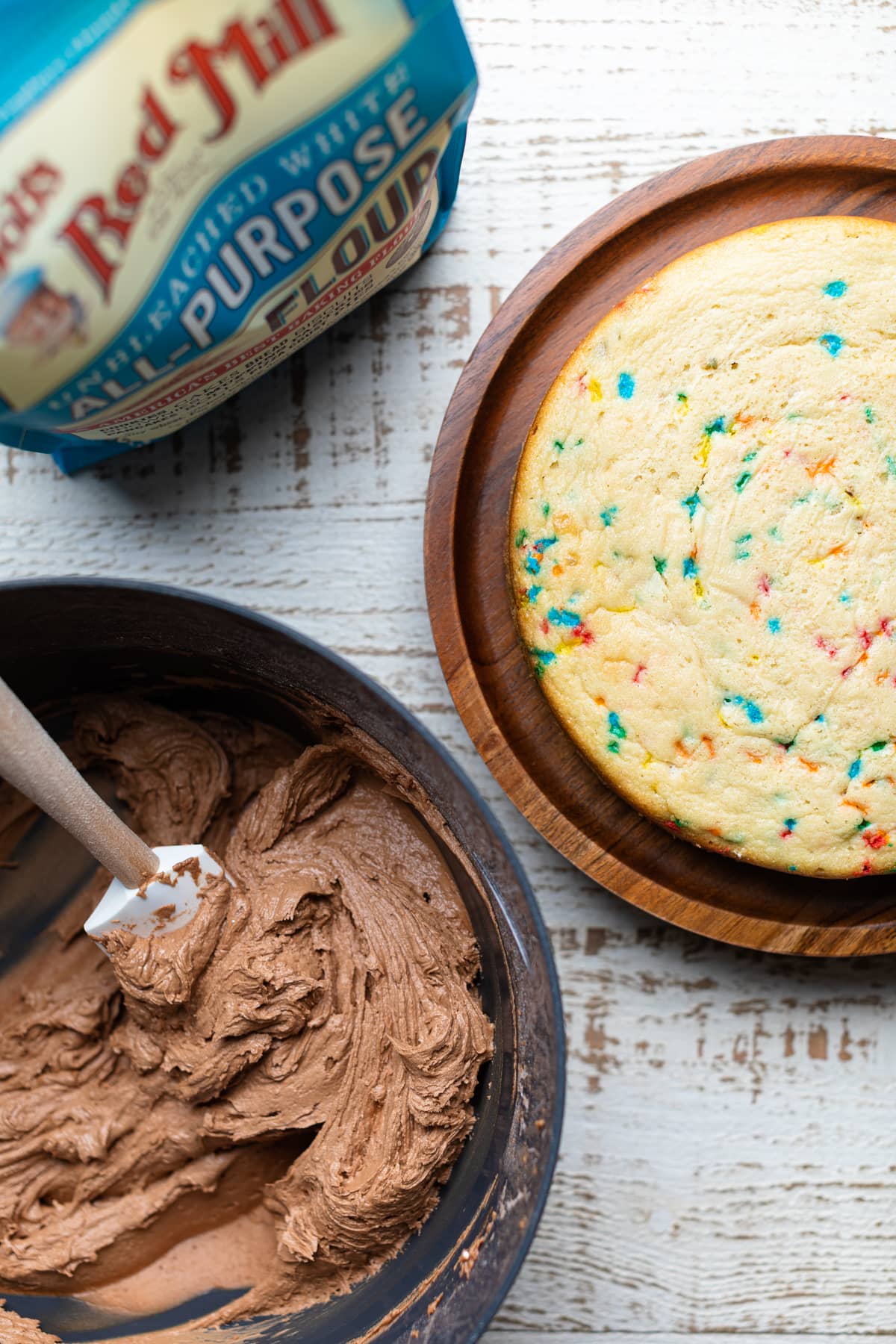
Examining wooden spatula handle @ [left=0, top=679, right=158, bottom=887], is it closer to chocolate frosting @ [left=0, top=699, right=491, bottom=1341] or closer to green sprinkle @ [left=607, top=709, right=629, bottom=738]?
chocolate frosting @ [left=0, top=699, right=491, bottom=1341]

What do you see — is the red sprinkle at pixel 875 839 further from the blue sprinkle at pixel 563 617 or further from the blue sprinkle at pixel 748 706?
the blue sprinkle at pixel 563 617

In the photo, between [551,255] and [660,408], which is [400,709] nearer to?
[660,408]

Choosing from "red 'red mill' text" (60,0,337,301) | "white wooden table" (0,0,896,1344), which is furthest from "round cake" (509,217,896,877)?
"red 'red mill' text" (60,0,337,301)

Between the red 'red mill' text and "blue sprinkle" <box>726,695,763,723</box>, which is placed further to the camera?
"blue sprinkle" <box>726,695,763,723</box>

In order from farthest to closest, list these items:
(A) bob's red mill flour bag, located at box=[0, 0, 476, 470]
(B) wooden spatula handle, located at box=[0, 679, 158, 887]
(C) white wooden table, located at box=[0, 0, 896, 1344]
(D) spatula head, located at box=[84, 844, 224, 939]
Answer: (C) white wooden table, located at box=[0, 0, 896, 1344]
(D) spatula head, located at box=[84, 844, 224, 939]
(B) wooden spatula handle, located at box=[0, 679, 158, 887]
(A) bob's red mill flour bag, located at box=[0, 0, 476, 470]

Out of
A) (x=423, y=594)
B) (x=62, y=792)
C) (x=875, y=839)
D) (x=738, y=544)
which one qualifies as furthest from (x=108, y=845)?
(x=875, y=839)

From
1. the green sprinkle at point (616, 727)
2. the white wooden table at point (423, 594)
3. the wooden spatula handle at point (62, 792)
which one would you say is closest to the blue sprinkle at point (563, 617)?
the green sprinkle at point (616, 727)

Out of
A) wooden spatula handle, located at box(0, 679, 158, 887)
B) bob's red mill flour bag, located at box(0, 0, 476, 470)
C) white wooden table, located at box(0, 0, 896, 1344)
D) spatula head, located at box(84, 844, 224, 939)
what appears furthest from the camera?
white wooden table, located at box(0, 0, 896, 1344)

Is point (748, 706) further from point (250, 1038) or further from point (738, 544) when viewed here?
point (250, 1038)
